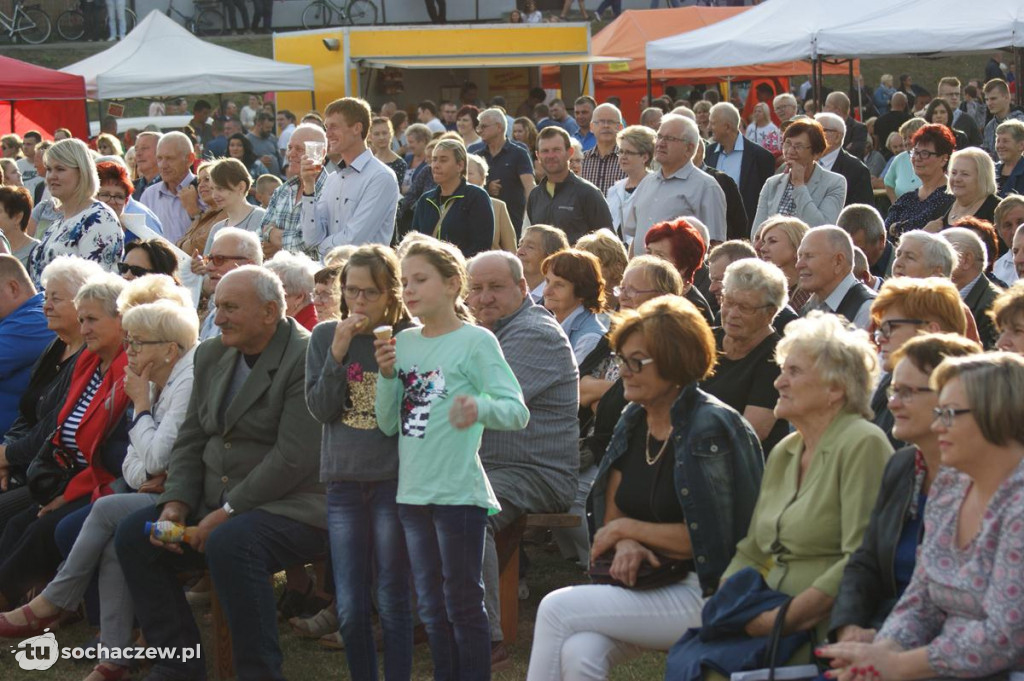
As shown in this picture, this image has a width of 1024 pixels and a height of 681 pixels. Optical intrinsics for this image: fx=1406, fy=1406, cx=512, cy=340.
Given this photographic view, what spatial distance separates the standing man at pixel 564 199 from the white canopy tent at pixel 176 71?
9.71 m

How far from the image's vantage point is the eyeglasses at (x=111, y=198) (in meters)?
8.73

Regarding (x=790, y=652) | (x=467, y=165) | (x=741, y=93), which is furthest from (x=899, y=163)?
(x=741, y=93)

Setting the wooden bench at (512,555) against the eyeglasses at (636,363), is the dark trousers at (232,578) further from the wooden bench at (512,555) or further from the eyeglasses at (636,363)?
the eyeglasses at (636,363)

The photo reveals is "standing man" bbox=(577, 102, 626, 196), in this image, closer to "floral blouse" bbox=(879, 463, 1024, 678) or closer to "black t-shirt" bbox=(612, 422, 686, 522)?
A: "black t-shirt" bbox=(612, 422, 686, 522)

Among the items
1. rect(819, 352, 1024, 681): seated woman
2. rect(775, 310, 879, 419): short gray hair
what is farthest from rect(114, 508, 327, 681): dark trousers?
rect(819, 352, 1024, 681): seated woman

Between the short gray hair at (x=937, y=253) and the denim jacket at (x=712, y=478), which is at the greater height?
the short gray hair at (x=937, y=253)

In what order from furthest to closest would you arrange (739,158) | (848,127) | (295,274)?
(848,127) < (739,158) < (295,274)

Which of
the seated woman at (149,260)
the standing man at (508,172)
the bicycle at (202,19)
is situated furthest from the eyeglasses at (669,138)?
the bicycle at (202,19)

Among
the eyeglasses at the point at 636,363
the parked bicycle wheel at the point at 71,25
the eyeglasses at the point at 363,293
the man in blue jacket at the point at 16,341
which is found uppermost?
the parked bicycle wheel at the point at 71,25

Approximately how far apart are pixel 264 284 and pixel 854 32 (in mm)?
10534

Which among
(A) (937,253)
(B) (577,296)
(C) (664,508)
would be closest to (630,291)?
(B) (577,296)

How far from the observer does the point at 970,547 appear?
128 inches

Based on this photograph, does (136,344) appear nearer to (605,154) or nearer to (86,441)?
(86,441)

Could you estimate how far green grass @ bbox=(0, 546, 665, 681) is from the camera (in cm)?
515
